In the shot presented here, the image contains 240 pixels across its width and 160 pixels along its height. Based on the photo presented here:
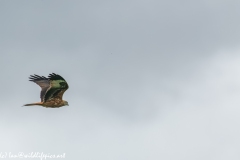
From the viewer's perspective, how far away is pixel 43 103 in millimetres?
70438

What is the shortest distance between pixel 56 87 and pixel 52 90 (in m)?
0.48

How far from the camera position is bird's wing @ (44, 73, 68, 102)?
227 ft

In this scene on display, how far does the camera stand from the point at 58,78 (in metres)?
69.2

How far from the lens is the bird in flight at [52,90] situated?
69500 mm

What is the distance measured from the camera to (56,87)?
70.2 meters

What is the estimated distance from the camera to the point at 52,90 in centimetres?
7044

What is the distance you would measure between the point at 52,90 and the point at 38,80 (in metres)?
2.01

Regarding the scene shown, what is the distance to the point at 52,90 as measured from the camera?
70.4 metres

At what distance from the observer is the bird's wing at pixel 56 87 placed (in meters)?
69.2

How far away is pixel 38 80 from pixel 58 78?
3.19m

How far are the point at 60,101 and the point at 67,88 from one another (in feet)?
5.19

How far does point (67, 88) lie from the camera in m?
70.2

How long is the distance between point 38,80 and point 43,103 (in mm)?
2347

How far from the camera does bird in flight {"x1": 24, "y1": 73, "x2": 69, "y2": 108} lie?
6950 cm
